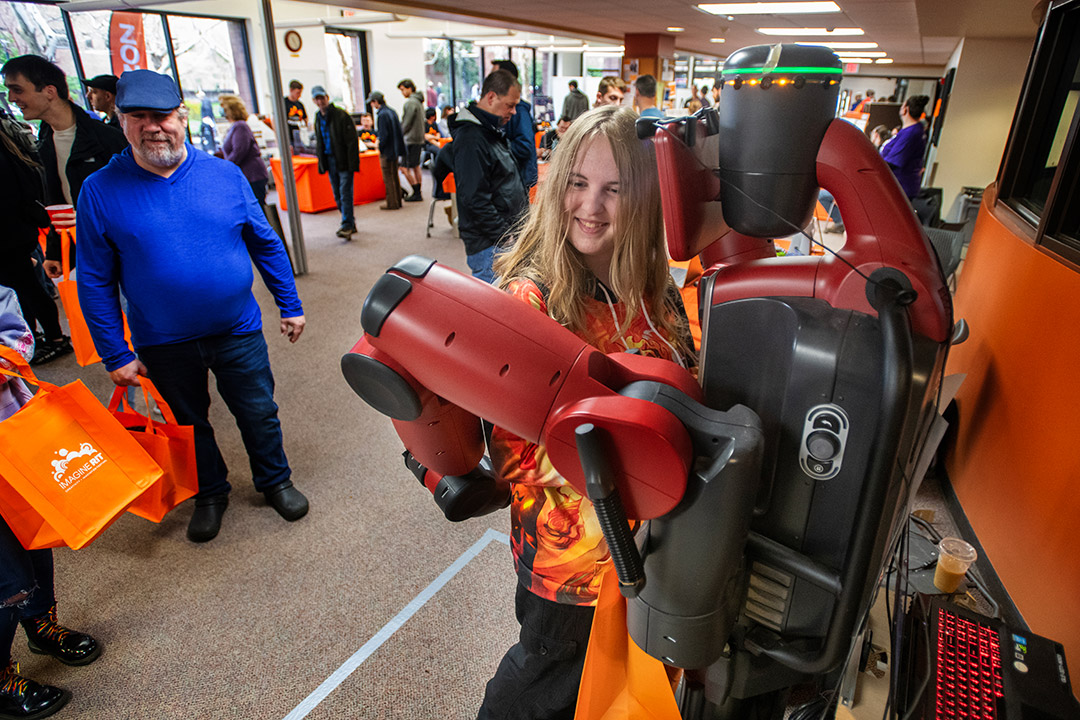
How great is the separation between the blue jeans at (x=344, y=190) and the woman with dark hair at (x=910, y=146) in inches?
199

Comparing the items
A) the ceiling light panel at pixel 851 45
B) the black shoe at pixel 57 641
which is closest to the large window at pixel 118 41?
the black shoe at pixel 57 641

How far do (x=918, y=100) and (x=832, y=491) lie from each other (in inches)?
241

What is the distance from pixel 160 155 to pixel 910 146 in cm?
580

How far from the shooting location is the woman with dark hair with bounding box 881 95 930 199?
5.32 m

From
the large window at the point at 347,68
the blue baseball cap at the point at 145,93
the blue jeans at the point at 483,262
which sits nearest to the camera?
the blue baseball cap at the point at 145,93

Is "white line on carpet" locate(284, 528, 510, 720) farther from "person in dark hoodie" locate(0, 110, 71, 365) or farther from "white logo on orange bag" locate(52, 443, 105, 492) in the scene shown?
"person in dark hoodie" locate(0, 110, 71, 365)

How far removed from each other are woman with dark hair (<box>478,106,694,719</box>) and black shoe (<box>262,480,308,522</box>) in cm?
155

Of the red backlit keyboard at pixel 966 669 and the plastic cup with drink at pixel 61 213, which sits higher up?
the plastic cup with drink at pixel 61 213

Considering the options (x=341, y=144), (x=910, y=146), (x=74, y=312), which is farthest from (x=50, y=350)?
(x=910, y=146)

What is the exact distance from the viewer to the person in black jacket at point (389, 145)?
22.9 ft

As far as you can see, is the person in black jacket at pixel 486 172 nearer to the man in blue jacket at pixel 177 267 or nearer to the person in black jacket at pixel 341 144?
the man in blue jacket at pixel 177 267

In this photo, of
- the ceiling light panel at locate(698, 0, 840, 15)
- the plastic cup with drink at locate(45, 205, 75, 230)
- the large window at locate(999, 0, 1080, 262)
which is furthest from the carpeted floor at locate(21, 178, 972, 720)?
the ceiling light panel at locate(698, 0, 840, 15)

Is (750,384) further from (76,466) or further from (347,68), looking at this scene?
(347,68)

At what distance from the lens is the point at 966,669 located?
104 cm
